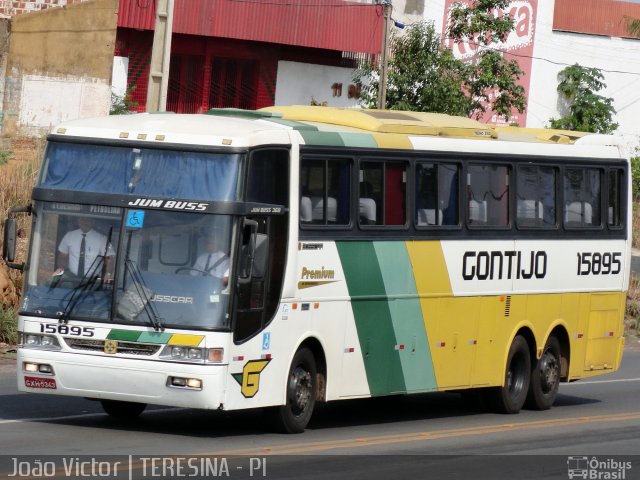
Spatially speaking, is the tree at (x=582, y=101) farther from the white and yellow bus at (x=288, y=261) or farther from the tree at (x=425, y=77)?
the white and yellow bus at (x=288, y=261)

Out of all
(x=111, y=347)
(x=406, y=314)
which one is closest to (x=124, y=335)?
(x=111, y=347)

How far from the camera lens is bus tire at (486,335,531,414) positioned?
16953mm

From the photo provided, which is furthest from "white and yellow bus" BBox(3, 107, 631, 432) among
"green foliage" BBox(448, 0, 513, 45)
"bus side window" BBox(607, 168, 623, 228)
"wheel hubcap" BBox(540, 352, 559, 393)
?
"green foliage" BBox(448, 0, 513, 45)

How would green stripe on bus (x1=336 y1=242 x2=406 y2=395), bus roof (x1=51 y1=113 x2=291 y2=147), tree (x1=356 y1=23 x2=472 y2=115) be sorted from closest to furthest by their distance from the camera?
1. bus roof (x1=51 y1=113 x2=291 y2=147)
2. green stripe on bus (x1=336 y1=242 x2=406 y2=395)
3. tree (x1=356 y1=23 x2=472 y2=115)

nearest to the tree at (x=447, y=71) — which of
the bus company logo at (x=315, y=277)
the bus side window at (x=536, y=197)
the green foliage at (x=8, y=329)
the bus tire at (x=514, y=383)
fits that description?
the green foliage at (x=8, y=329)

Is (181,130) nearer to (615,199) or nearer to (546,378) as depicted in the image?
(546,378)

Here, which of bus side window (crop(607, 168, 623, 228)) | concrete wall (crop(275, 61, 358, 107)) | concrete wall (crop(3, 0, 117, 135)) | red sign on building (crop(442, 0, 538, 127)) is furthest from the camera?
red sign on building (crop(442, 0, 538, 127))

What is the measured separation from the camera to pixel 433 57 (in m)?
31.1

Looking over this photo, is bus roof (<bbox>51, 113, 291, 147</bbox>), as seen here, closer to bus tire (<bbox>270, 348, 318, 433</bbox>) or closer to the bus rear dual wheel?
bus tire (<bbox>270, 348, 318, 433</bbox>)

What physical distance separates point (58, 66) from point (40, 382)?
20.1 metres

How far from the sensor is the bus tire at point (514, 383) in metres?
17.0

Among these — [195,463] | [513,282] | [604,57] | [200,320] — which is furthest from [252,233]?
[604,57]

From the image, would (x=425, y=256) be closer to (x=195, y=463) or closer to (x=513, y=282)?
(x=513, y=282)

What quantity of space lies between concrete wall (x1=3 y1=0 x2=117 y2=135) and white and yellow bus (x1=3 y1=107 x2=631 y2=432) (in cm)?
1620
